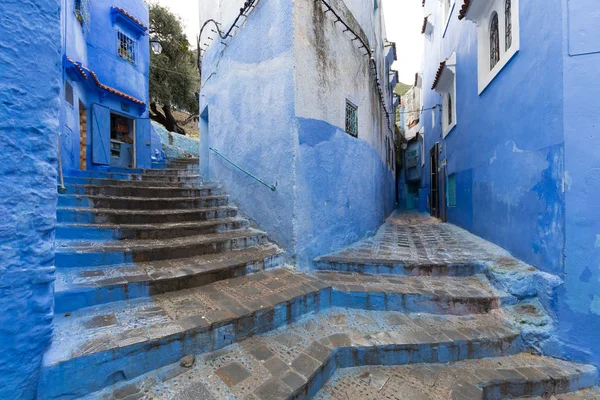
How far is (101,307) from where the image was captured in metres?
2.24

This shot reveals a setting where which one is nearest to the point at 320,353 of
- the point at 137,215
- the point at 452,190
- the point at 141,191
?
the point at 137,215

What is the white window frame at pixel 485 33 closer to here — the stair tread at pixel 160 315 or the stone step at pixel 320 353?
the stone step at pixel 320 353

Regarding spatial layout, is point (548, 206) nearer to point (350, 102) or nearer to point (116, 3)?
point (350, 102)

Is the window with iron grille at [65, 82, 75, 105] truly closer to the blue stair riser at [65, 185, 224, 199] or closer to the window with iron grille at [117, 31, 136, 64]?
the window with iron grille at [117, 31, 136, 64]

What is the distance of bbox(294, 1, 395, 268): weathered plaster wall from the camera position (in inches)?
147

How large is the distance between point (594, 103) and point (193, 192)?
6006 mm

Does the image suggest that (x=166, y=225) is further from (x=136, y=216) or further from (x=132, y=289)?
(x=132, y=289)

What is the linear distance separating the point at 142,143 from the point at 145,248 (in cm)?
872

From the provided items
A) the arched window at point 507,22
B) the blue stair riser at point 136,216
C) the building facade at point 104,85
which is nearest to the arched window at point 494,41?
the arched window at point 507,22

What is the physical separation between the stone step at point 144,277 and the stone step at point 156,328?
8 cm

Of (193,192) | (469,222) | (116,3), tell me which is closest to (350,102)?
(193,192)

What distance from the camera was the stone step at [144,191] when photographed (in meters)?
4.07

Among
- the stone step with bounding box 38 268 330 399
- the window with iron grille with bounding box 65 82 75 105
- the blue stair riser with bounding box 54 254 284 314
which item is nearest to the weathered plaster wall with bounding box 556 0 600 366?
the stone step with bounding box 38 268 330 399

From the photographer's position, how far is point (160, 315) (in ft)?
7.18
